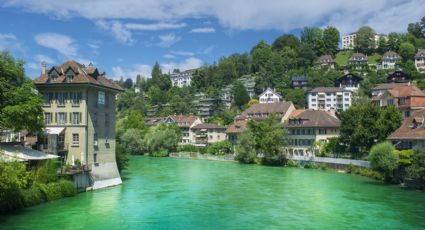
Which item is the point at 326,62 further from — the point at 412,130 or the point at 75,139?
the point at 75,139

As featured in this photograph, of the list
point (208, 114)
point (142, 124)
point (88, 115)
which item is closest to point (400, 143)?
point (88, 115)

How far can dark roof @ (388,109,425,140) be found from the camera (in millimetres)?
48359

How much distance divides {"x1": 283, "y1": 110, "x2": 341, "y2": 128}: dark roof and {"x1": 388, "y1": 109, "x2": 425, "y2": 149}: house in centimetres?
2259

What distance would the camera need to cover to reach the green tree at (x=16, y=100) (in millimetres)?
34250

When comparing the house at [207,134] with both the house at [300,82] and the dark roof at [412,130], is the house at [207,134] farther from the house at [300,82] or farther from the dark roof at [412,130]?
the dark roof at [412,130]

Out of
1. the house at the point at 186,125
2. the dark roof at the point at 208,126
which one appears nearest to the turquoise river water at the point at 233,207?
the dark roof at the point at 208,126

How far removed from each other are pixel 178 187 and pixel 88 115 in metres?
11.3

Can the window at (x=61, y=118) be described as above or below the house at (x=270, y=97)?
below

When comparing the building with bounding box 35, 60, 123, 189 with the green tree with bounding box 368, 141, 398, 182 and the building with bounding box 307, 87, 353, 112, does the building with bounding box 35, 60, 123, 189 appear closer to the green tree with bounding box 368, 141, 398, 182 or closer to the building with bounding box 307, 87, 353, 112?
the green tree with bounding box 368, 141, 398, 182

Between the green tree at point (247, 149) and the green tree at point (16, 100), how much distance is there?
45.0 meters

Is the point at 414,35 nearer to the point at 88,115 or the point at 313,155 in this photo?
the point at 313,155

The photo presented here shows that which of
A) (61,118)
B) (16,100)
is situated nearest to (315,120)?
(61,118)

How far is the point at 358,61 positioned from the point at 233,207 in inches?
5137

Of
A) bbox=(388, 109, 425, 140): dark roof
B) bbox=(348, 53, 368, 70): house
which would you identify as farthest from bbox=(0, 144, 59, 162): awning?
bbox=(348, 53, 368, 70): house
